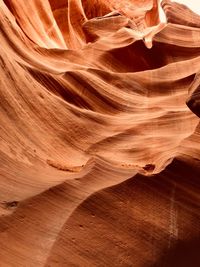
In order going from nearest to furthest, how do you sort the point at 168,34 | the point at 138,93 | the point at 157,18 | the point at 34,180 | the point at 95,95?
the point at 34,180 < the point at 95,95 < the point at 138,93 < the point at 168,34 < the point at 157,18

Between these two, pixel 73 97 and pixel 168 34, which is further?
pixel 168 34

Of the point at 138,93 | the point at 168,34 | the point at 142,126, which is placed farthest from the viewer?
the point at 168,34

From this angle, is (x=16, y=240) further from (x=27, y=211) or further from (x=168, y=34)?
(x=168, y=34)

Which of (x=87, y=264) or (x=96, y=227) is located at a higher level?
(x=96, y=227)

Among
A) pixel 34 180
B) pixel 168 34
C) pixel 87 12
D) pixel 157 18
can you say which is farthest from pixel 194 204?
pixel 157 18

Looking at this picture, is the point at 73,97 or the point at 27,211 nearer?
the point at 27,211

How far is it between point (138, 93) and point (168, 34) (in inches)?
49.1

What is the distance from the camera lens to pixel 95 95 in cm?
285

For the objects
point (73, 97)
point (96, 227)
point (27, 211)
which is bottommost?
point (96, 227)

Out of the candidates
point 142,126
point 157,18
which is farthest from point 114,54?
point 157,18

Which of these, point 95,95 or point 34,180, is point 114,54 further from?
point 34,180

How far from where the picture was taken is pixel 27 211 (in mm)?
2018

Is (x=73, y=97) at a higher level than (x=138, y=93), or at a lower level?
higher

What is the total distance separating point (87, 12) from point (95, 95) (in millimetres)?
3123
